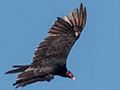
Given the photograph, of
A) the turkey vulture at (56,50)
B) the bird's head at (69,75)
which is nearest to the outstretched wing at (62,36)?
the turkey vulture at (56,50)

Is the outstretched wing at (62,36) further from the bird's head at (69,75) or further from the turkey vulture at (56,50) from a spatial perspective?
the bird's head at (69,75)

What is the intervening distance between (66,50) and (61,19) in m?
0.99

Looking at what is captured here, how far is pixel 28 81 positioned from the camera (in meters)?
12.3

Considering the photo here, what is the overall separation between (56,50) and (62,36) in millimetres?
527

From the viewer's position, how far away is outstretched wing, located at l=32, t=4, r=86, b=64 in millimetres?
13219

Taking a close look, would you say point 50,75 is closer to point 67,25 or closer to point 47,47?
point 47,47

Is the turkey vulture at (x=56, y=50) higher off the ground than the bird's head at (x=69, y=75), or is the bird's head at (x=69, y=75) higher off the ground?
the turkey vulture at (x=56, y=50)

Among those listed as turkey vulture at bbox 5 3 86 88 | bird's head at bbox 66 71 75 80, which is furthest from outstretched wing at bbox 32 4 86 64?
bird's head at bbox 66 71 75 80

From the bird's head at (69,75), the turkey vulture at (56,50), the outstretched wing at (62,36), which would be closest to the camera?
the turkey vulture at (56,50)

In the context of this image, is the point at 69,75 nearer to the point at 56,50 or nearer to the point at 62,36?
the point at 56,50

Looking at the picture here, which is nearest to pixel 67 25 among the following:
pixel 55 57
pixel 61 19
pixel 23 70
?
pixel 61 19

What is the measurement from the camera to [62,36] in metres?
13.6

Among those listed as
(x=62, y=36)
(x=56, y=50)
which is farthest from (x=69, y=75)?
(x=62, y=36)

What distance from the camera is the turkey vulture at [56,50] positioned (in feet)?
42.2
